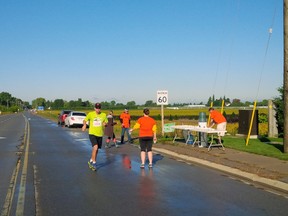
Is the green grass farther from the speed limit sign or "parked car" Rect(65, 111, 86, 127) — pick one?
"parked car" Rect(65, 111, 86, 127)

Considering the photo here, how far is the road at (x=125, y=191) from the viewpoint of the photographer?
673 cm

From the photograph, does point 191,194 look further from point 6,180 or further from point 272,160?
point 272,160

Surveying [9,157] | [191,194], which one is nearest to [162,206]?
[191,194]

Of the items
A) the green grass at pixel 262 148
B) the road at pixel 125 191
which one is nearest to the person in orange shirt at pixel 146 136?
the road at pixel 125 191

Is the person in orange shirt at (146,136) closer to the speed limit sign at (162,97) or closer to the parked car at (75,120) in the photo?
the speed limit sign at (162,97)

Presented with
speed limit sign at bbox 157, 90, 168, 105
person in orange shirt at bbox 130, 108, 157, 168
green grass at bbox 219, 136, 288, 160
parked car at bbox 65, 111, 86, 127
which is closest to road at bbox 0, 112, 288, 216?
person in orange shirt at bbox 130, 108, 157, 168

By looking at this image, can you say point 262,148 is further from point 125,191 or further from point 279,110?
point 125,191

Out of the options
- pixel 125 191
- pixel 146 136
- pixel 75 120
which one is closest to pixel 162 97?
pixel 146 136

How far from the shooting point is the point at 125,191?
8219 millimetres

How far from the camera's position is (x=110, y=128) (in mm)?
18375

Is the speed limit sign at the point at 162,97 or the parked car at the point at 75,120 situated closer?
the speed limit sign at the point at 162,97

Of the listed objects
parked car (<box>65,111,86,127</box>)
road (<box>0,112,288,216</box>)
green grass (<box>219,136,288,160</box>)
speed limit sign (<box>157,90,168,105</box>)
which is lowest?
road (<box>0,112,288,216</box>)

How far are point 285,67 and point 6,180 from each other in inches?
378

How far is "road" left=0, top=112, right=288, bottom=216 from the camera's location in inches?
265
